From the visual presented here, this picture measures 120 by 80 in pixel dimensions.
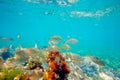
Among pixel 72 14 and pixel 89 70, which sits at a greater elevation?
pixel 72 14

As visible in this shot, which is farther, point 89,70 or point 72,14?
point 72,14

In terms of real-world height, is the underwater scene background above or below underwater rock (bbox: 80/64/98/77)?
above

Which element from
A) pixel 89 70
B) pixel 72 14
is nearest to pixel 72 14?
pixel 72 14

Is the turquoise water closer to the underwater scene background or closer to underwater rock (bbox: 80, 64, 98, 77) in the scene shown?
the underwater scene background

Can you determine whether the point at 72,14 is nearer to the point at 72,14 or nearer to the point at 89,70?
the point at 72,14

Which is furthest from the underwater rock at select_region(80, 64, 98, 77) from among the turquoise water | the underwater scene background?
the turquoise water

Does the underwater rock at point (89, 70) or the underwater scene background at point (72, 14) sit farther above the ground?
the underwater scene background at point (72, 14)

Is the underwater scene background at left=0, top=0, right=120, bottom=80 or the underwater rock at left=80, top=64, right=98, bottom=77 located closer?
the underwater rock at left=80, top=64, right=98, bottom=77

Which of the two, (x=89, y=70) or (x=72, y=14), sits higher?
(x=72, y=14)

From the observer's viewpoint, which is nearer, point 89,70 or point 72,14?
point 89,70

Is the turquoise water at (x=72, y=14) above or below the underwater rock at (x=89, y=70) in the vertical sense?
above

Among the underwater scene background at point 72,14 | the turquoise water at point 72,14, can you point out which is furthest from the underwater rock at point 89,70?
the turquoise water at point 72,14

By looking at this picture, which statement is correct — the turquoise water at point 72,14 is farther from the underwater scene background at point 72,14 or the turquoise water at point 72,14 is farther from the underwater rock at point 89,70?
the underwater rock at point 89,70

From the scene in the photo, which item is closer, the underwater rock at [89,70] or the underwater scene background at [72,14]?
the underwater rock at [89,70]
